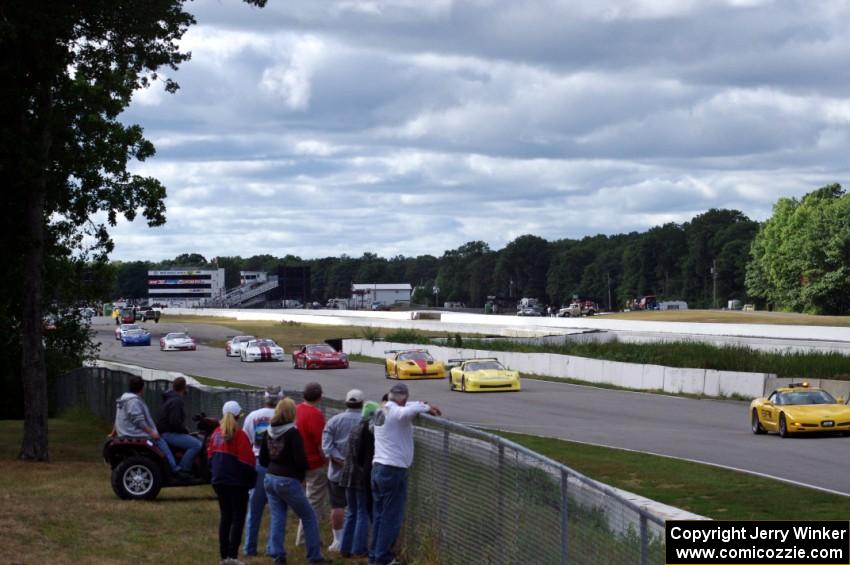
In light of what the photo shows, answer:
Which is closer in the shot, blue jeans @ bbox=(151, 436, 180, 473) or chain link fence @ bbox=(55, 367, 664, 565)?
chain link fence @ bbox=(55, 367, 664, 565)

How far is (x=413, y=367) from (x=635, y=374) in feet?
29.6

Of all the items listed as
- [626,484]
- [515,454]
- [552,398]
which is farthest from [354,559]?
[552,398]

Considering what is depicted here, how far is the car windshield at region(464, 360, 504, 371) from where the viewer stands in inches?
1601

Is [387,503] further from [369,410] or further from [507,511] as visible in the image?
[507,511]

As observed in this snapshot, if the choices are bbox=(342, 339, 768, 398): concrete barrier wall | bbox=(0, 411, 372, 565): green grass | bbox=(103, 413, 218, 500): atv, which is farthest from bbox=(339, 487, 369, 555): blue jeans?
bbox=(342, 339, 768, 398): concrete barrier wall

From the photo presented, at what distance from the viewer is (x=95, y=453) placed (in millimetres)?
24734

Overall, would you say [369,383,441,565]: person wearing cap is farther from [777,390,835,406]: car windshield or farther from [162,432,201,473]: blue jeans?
[777,390,835,406]: car windshield

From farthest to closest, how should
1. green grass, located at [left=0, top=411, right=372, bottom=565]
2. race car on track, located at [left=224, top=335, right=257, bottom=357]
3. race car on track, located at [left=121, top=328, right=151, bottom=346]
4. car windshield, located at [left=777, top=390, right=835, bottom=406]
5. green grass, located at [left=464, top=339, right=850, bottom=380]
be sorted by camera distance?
race car on track, located at [left=121, top=328, right=151, bottom=346]
race car on track, located at [left=224, top=335, right=257, bottom=357]
green grass, located at [left=464, top=339, right=850, bottom=380]
car windshield, located at [left=777, top=390, right=835, bottom=406]
green grass, located at [left=0, top=411, right=372, bottom=565]

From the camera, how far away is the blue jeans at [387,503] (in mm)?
11109

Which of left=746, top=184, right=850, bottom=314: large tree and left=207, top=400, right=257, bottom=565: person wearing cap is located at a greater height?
left=746, top=184, right=850, bottom=314: large tree

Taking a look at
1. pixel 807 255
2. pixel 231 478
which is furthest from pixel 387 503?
pixel 807 255

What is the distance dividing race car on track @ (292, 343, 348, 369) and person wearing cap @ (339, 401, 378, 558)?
132 feet

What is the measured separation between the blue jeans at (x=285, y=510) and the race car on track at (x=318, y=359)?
133ft

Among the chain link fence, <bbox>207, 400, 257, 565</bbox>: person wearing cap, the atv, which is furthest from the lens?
the atv
